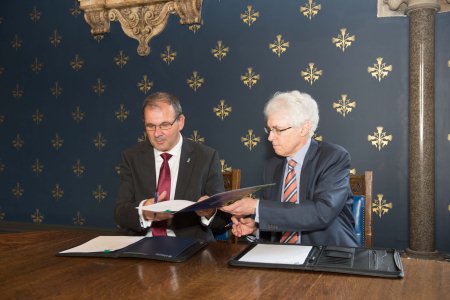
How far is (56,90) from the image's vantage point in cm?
551

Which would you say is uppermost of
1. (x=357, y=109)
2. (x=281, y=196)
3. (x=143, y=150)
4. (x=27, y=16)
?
(x=27, y=16)

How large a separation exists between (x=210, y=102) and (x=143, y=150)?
6.65 ft

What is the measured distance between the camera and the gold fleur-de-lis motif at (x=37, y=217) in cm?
562

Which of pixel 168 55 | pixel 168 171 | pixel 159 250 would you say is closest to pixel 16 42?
pixel 168 55

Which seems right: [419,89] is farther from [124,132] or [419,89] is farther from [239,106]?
[124,132]

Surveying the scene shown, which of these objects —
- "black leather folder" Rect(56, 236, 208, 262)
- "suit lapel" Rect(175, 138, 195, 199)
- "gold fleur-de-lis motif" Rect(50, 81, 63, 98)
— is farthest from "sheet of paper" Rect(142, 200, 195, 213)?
"gold fleur-de-lis motif" Rect(50, 81, 63, 98)

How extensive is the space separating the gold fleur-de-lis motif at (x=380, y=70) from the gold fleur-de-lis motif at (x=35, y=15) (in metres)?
4.04

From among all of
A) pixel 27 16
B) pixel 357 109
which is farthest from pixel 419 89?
pixel 27 16

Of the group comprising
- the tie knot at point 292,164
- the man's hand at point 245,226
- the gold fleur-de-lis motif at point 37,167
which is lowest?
the man's hand at point 245,226

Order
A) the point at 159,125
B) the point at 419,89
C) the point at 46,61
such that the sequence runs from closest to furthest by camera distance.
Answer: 1. the point at 159,125
2. the point at 419,89
3. the point at 46,61

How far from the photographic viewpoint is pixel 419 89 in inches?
154

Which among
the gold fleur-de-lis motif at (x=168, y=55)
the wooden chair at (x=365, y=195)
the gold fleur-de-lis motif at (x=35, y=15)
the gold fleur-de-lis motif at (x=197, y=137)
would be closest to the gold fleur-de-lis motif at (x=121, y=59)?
the gold fleur-de-lis motif at (x=168, y=55)

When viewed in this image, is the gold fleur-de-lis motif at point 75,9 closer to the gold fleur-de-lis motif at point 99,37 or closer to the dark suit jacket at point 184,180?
the gold fleur-de-lis motif at point 99,37

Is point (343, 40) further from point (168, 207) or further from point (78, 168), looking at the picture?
point (78, 168)
